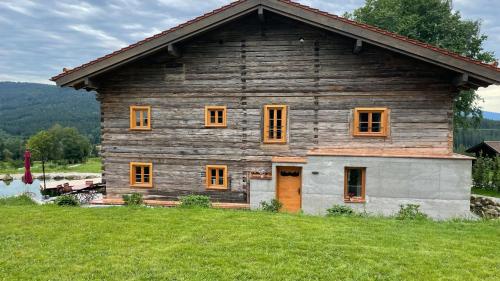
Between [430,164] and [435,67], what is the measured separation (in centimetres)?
367

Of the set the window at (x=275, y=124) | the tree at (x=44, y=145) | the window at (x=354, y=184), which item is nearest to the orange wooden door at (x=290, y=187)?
the window at (x=275, y=124)

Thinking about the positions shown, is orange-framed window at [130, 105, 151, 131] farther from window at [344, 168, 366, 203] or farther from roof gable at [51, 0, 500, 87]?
window at [344, 168, 366, 203]

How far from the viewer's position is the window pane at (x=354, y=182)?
43.4 feet

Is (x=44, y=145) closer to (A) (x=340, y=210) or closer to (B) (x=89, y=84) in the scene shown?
(B) (x=89, y=84)

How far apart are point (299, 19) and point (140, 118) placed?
781cm

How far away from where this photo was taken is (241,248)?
7598 mm

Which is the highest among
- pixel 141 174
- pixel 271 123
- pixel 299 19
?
pixel 299 19

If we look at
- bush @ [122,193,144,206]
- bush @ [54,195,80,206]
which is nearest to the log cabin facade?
bush @ [122,193,144,206]

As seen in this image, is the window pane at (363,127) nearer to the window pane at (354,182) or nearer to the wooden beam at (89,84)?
the window pane at (354,182)

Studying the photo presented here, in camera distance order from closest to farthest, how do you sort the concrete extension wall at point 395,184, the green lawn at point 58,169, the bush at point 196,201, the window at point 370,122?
the concrete extension wall at point 395,184, the bush at point 196,201, the window at point 370,122, the green lawn at point 58,169

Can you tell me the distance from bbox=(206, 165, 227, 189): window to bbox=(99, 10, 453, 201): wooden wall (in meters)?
0.29

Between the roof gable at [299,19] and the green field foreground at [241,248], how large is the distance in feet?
17.4

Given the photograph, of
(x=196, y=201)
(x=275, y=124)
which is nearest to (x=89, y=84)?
(x=196, y=201)

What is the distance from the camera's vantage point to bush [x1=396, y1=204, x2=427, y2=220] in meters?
11.2
